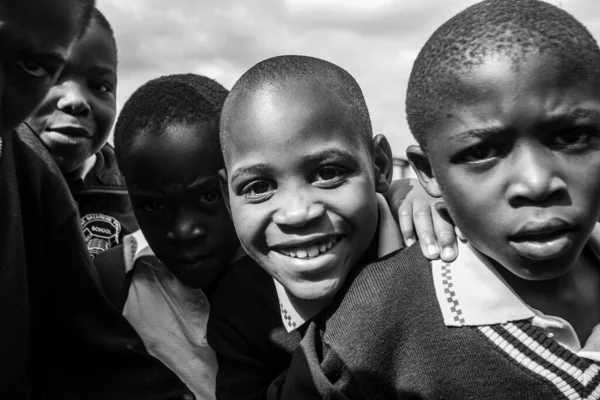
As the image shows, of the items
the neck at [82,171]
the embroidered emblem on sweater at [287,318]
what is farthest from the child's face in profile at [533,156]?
the neck at [82,171]

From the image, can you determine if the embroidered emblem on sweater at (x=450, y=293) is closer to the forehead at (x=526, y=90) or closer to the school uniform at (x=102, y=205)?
the forehead at (x=526, y=90)

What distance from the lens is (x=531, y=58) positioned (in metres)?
1.41

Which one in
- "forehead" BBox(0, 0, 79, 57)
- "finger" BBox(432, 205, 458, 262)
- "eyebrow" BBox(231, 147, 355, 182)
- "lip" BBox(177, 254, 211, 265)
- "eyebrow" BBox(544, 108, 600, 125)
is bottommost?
"lip" BBox(177, 254, 211, 265)

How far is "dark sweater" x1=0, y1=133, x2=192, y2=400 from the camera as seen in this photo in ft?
6.45

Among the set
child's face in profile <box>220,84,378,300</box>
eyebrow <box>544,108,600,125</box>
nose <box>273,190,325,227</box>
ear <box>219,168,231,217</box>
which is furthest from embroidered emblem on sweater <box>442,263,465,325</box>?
ear <box>219,168,231,217</box>

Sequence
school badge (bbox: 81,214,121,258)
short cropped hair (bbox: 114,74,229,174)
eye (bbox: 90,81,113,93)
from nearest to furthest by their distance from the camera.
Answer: short cropped hair (bbox: 114,74,229,174)
eye (bbox: 90,81,113,93)
school badge (bbox: 81,214,121,258)

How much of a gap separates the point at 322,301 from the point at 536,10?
3.11 feet

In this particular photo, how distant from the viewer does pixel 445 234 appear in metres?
1.68

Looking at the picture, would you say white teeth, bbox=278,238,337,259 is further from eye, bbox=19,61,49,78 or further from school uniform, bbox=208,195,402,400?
eye, bbox=19,61,49,78

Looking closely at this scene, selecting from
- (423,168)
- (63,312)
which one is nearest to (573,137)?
(423,168)

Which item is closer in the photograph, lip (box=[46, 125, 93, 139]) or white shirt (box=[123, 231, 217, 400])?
white shirt (box=[123, 231, 217, 400])

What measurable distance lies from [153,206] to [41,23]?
874 mm

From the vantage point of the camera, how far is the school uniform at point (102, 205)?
2.85 metres

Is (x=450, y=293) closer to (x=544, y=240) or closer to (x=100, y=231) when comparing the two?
(x=544, y=240)
